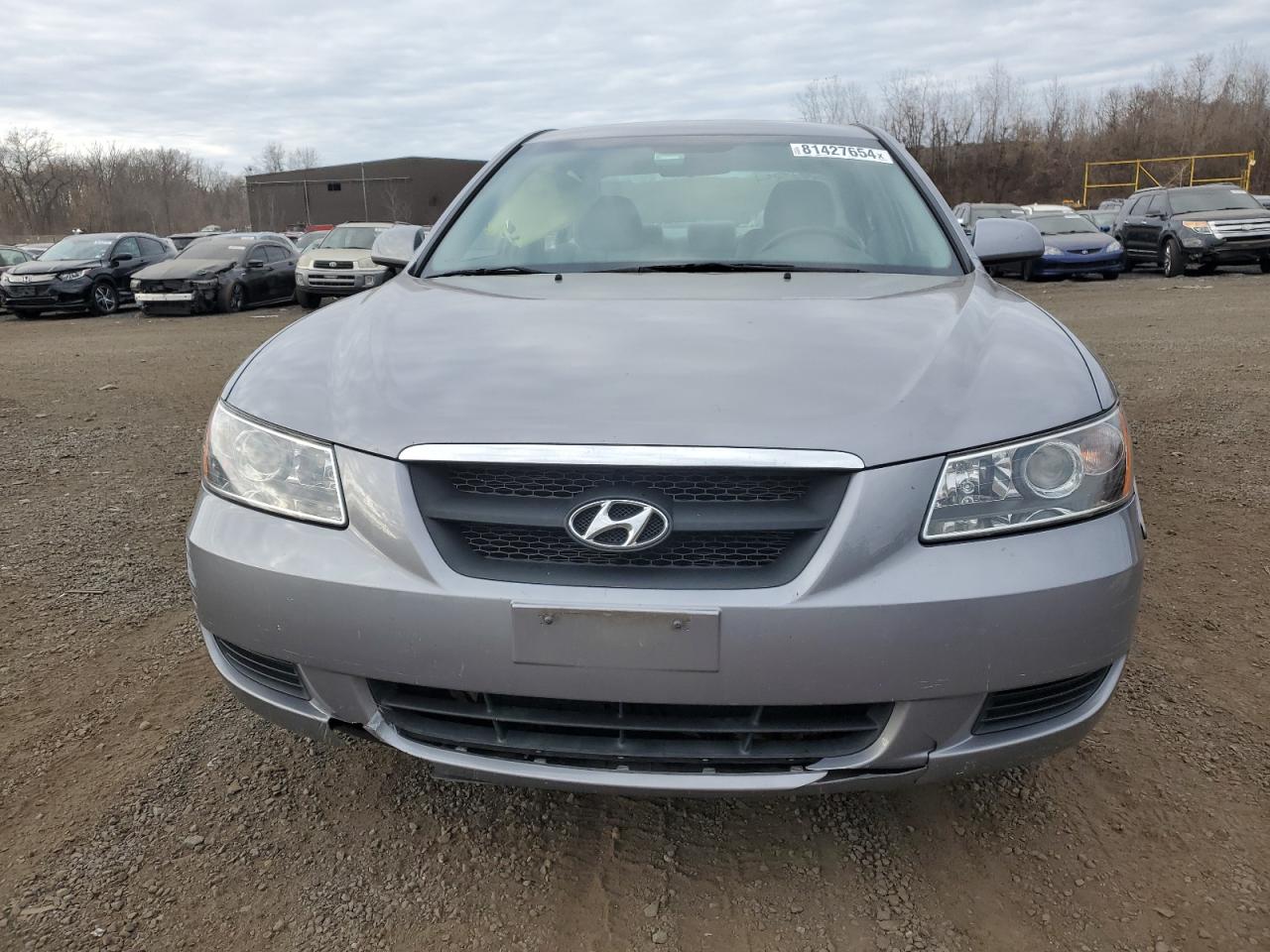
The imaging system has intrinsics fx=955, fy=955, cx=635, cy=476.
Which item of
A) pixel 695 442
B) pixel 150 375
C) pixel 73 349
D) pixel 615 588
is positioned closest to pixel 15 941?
pixel 615 588

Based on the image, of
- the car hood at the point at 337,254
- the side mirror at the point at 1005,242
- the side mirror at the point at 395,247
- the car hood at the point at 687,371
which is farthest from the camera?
the car hood at the point at 337,254

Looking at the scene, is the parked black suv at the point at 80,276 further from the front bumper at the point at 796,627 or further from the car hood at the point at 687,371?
the front bumper at the point at 796,627

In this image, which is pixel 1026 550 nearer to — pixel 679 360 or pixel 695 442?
pixel 695 442

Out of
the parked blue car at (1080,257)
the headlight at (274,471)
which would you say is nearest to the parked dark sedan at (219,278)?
the parked blue car at (1080,257)

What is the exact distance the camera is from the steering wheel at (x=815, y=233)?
108 inches

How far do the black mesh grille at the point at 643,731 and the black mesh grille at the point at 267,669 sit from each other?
19 centimetres

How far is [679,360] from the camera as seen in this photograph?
1828 mm

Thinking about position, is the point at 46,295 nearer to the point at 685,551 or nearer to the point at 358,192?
the point at 685,551

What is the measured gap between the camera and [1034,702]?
1.70 m

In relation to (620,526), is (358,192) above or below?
above

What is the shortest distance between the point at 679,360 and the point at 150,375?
8233mm

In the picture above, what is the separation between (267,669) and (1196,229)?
18748mm

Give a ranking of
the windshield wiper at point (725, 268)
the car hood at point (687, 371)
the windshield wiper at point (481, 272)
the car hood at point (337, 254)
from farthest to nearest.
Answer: the car hood at point (337, 254) → the windshield wiper at point (481, 272) → the windshield wiper at point (725, 268) → the car hood at point (687, 371)

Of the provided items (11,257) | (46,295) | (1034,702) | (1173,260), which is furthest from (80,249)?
(1173,260)
